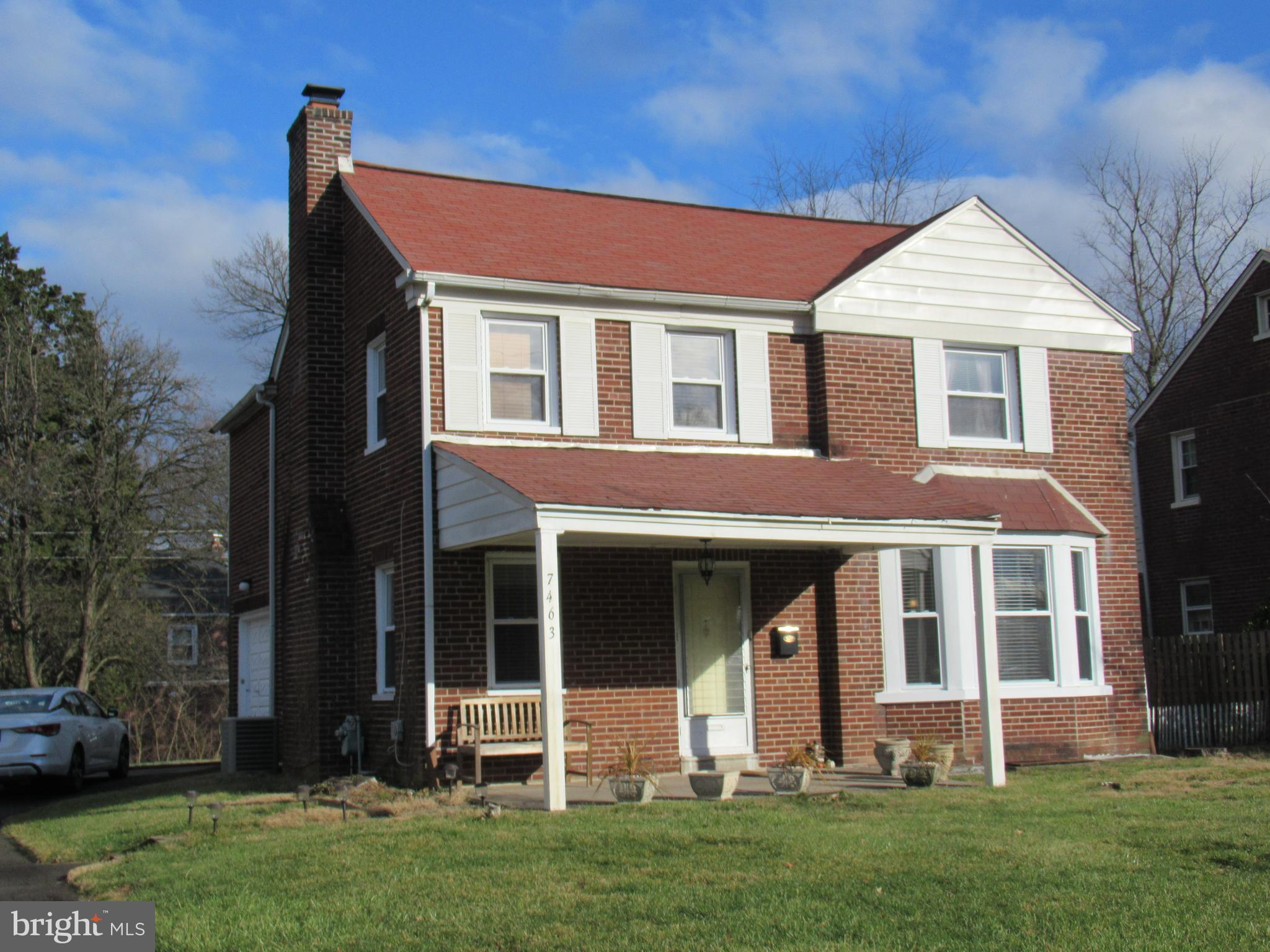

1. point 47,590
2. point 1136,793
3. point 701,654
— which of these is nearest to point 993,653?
point 1136,793

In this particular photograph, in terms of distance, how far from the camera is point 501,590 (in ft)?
47.6

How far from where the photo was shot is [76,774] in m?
18.1

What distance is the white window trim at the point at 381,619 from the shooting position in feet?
51.0

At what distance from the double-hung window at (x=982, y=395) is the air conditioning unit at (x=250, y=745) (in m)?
10.1

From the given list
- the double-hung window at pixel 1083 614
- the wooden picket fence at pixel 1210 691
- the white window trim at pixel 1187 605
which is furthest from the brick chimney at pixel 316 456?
the white window trim at pixel 1187 605

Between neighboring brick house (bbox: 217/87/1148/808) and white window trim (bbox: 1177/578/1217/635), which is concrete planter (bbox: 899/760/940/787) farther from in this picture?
white window trim (bbox: 1177/578/1217/635)

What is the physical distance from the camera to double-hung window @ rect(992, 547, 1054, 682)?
16.0 meters

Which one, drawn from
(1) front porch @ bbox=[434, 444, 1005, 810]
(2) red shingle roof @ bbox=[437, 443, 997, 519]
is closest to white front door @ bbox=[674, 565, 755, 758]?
(1) front porch @ bbox=[434, 444, 1005, 810]

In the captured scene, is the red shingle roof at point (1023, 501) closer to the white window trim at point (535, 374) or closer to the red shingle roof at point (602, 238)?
the red shingle roof at point (602, 238)

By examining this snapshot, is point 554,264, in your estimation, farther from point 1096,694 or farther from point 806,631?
point 1096,694

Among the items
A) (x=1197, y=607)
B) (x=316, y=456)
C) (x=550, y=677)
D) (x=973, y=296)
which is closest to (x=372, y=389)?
(x=316, y=456)

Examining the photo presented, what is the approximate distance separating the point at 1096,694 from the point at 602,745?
6.38m

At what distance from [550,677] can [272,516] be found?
8.82 meters

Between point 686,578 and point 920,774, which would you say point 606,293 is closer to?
point 686,578
